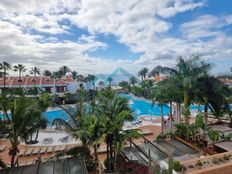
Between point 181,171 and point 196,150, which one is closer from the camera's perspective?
point 181,171

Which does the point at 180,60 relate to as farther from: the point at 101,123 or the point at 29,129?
the point at 29,129

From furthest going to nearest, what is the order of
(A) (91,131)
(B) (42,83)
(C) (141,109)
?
(B) (42,83) < (C) (141,109) < (A) (91,131)

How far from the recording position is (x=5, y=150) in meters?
14.9

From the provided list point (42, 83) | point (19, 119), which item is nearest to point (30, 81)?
point (42, 83)

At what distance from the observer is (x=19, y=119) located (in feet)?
30.8

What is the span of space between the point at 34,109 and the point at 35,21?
5.67m

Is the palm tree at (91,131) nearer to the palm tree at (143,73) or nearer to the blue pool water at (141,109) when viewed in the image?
the blue pool water at (141,109)

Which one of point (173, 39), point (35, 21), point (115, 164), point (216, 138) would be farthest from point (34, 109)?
point (173, 39)

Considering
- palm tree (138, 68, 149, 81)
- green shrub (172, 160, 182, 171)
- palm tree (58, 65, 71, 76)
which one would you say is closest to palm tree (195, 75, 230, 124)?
green shrub (172, 160, 182, 171)

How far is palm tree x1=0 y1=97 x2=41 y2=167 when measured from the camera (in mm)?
9375

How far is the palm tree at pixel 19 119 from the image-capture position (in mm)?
9375

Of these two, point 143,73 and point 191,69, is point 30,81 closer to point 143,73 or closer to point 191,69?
point 143,73

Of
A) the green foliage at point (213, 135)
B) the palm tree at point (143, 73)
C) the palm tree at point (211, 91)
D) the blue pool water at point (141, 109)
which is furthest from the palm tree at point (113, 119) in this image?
the palm tree at point (143, 73)

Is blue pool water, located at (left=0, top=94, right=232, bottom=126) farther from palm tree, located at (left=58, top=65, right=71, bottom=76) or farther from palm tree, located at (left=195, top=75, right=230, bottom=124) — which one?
palm tree, located at (left=58, top=65, right=71, bottom=76)
